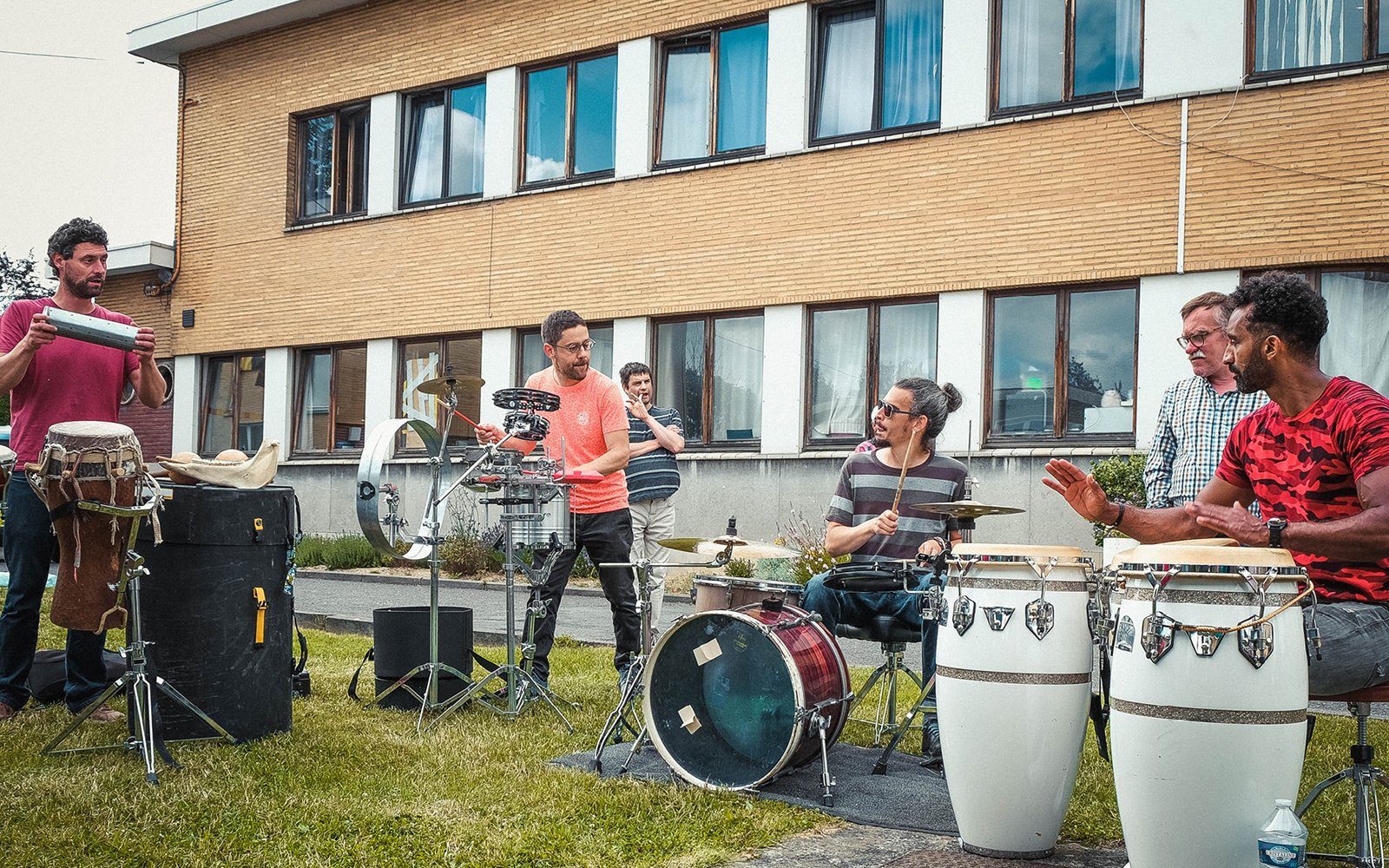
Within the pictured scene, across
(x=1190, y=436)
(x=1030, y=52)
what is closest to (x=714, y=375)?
(x=1030, y=52)

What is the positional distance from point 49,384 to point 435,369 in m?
11.2

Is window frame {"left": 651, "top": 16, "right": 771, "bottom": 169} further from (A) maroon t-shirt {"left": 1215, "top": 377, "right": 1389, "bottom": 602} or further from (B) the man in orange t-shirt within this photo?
(A) maroon t-shirt {"left": 1215, "top": 377, "right": 1389, "bottom": 602}

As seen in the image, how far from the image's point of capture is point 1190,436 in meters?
5.87

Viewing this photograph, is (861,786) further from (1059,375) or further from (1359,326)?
(1359,326)

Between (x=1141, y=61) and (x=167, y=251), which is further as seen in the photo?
(x=167, y=251)

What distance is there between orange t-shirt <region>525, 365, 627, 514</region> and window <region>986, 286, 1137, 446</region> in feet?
22.9

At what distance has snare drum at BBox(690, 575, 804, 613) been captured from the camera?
515 centimetres

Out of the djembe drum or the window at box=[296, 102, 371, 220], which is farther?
the window at box=[296, 102, 371, 220]

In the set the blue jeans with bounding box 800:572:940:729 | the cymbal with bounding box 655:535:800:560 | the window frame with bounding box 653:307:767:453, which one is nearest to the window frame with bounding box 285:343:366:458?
the window frame with bounding box 653:307:767:453

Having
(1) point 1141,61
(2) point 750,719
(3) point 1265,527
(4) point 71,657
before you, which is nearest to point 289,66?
(1) point 1141,61

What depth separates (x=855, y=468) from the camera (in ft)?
20.6

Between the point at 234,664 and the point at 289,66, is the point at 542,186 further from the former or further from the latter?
the point at 234,664

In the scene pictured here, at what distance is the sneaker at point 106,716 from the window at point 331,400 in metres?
11.8

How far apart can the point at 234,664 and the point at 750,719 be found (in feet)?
7.51
